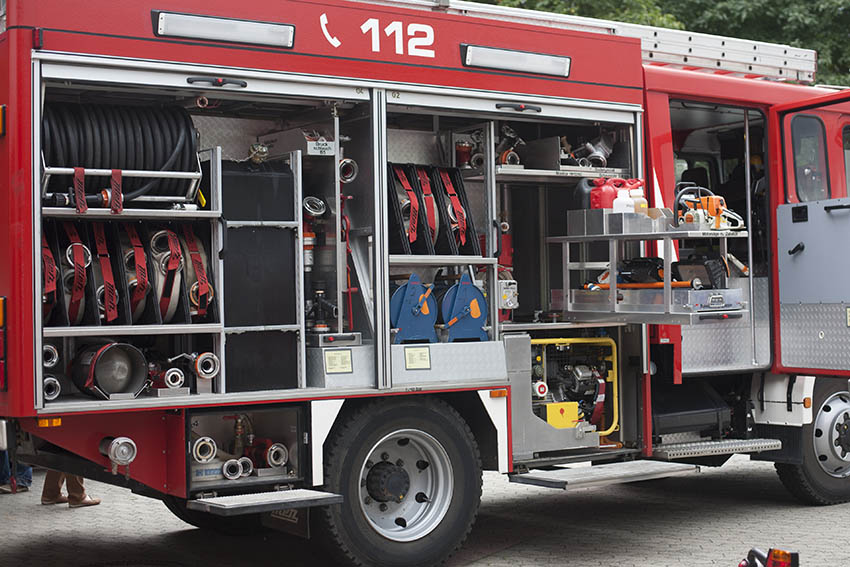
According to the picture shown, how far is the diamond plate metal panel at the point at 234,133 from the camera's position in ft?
25.1

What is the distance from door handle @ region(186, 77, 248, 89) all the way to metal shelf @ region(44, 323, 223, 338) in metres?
1.30

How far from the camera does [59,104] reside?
6.40 meters

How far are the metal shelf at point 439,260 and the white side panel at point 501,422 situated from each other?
0.86 meters

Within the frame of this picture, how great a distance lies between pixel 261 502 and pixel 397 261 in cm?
173

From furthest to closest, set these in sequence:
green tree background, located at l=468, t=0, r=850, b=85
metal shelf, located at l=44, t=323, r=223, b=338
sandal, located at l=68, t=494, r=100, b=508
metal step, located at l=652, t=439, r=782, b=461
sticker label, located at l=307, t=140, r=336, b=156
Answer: green tree background, located at l=468, t=0, r=850, b=85, sandal, located at l=68, t=494, r=100, b=508, metal step, located at l=652, t=439, r=782, b=461, sticker label, located at l=307, t=140, r=336, b=156, metal shelf, located at l=44, t=323, r=223, b=338

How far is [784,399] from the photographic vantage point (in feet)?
30.6

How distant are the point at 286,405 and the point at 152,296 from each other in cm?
98

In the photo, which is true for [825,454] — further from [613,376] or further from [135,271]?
[135,271]

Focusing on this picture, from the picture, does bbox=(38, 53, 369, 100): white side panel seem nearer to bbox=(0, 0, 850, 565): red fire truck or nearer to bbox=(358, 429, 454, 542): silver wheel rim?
bbox=(0, 0, 850, 565): red fire truck

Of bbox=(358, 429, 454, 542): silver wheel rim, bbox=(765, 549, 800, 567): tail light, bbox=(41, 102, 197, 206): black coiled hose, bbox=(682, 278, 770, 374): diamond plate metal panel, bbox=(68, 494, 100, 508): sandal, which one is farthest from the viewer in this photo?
bbox=(68, 494, 100, 508): sandal

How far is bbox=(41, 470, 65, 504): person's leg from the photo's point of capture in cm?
1011

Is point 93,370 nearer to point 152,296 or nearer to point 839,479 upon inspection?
point 152,296

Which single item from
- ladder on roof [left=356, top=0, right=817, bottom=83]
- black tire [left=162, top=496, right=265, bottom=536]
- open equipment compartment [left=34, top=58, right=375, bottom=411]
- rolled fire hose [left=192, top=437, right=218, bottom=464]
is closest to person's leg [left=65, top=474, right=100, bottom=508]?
black tire [left=162, top=496, right=265, bottom=536]

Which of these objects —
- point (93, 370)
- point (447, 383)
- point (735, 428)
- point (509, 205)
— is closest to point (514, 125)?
point (509, 205)
